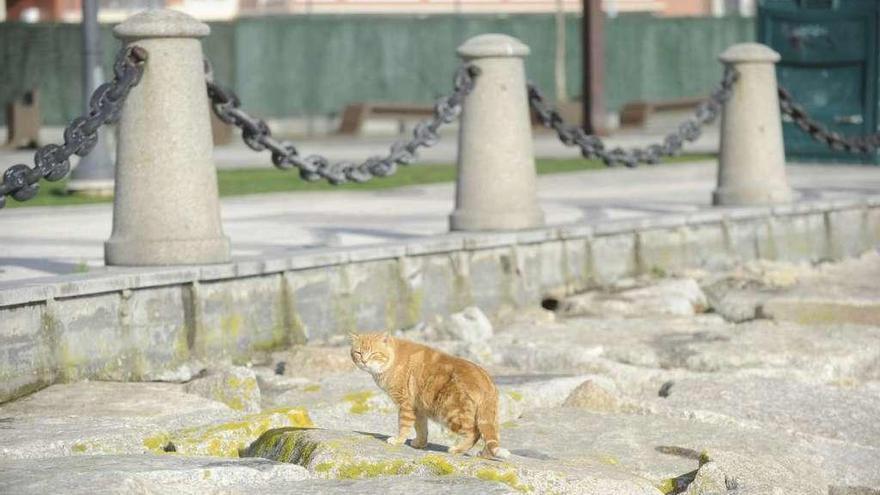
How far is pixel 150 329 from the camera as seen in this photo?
900cm

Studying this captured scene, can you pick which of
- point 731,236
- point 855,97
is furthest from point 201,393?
point 855,97

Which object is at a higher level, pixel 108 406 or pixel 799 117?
pixel 799 117

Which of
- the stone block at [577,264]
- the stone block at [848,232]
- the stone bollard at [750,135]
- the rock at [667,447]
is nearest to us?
the rock at [667,447]

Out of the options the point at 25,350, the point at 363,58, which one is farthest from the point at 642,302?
the point at 363,58

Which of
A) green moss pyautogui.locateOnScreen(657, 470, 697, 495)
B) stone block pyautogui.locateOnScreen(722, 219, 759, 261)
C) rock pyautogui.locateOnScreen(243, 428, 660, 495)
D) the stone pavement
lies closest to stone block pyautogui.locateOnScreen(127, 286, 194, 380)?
the stone pavement

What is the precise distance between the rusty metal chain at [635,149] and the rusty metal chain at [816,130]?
85 centimetres

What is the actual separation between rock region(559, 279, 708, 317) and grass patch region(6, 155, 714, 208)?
5329 mm

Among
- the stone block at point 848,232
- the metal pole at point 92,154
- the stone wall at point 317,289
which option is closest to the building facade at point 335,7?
the metal pole at point 92,154

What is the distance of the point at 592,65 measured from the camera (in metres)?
25.2

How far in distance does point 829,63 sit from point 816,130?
15.1 feet

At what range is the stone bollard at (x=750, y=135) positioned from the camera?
1398cm

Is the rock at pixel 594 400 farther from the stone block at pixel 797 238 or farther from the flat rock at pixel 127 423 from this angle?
the stone block at pixel 797 238

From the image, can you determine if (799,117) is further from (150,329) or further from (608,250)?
(150,329)

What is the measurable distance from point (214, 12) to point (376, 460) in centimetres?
3997
